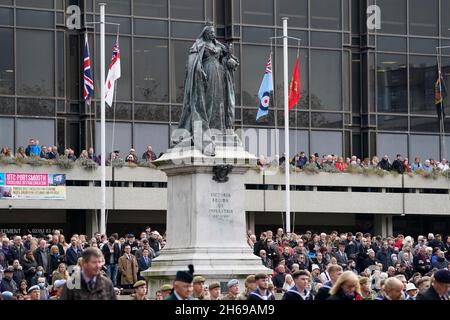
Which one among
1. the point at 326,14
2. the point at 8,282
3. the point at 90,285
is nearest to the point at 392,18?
the point at 326,14

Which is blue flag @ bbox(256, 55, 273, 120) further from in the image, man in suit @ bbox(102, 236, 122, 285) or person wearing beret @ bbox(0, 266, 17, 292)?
person wearing beret @ bbox(0, 266, 17, 292)

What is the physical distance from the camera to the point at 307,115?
201 ft

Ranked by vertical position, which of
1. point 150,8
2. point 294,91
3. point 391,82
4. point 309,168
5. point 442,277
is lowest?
point 442,277

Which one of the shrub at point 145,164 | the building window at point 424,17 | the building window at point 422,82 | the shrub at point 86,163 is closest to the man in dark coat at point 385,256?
the shrub at point 145,164

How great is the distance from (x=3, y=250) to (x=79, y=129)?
20.9m

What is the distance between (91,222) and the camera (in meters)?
54.3

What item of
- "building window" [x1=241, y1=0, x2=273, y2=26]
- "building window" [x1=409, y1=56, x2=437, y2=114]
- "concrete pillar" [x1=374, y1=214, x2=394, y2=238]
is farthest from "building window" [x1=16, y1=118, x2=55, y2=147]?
"building window" [x1=409, y1=56, x2=437, y2=114]

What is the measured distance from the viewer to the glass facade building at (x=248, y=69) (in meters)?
56.1

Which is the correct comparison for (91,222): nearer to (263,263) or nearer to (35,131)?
(35,131)

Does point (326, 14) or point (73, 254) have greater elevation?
point (326, 14)

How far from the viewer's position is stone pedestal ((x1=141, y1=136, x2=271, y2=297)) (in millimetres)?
31344

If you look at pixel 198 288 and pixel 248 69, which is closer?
pixel 198 288

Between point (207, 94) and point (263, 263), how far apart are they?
670 centimetres
